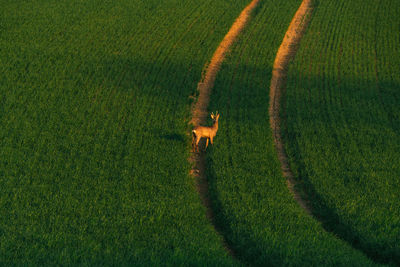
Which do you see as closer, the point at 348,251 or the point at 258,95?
the point at 348,251

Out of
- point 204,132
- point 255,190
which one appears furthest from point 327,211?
point 204,132

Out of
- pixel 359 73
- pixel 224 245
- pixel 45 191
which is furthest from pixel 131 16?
pixel 224 245

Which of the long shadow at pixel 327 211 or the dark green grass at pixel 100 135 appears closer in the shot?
the dark green grass at pixel 100 135

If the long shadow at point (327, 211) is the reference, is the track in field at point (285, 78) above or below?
below

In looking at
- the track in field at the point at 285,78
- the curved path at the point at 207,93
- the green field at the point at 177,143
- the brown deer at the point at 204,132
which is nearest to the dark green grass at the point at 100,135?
the green field at the point at 177,143

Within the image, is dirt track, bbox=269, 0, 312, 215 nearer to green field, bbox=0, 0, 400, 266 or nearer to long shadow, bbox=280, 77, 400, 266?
long shadow, bbox=280, 77, 400, 266

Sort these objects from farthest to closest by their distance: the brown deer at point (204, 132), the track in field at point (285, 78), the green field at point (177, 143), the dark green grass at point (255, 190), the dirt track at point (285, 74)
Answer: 1. the brown deer at point (204, 132)
2. the dirt track at point (285, 74)
3. the track in field at point (285, 78)
4. the green field at point (177, 143)
5. the dark green grass at point (255, 190)

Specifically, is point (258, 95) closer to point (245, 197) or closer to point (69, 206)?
point (245, 197)

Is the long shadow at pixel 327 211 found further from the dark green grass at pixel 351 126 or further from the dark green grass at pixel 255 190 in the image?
the dark green grass at pixel 255 190
